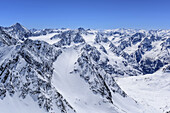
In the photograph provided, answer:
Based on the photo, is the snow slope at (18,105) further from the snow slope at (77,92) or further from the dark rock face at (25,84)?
the snow slope at (77,92)

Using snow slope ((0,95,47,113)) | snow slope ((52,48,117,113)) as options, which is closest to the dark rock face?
snow slope ((0,95,47,113))

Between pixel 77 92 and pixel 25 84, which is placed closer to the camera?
pixel 25 84

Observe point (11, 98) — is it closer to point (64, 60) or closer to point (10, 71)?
point (10, 71)

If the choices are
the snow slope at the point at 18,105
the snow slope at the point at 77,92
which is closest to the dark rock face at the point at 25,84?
the snow slope at the point at 18,105

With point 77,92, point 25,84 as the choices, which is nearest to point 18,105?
point 25,84

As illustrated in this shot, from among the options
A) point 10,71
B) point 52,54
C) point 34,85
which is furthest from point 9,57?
point 52,54

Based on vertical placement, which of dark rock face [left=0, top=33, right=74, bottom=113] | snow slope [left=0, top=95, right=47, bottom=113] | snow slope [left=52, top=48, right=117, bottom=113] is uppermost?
snow slope [left=52, top=48, right=117, bottom=113]

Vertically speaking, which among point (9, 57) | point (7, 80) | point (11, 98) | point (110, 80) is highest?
point (110, 80)

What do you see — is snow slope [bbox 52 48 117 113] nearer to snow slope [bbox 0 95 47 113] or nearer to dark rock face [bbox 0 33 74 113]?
dark rock face [bbox 0 33 74 113]

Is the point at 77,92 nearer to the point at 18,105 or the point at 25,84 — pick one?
the point at 25,84

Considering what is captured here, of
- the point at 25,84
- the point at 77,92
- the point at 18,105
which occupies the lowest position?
the point at 18,105

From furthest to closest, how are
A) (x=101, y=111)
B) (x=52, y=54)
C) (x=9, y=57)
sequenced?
(x=52, y=54), (x=101, y=111), (x=9, y=57)
